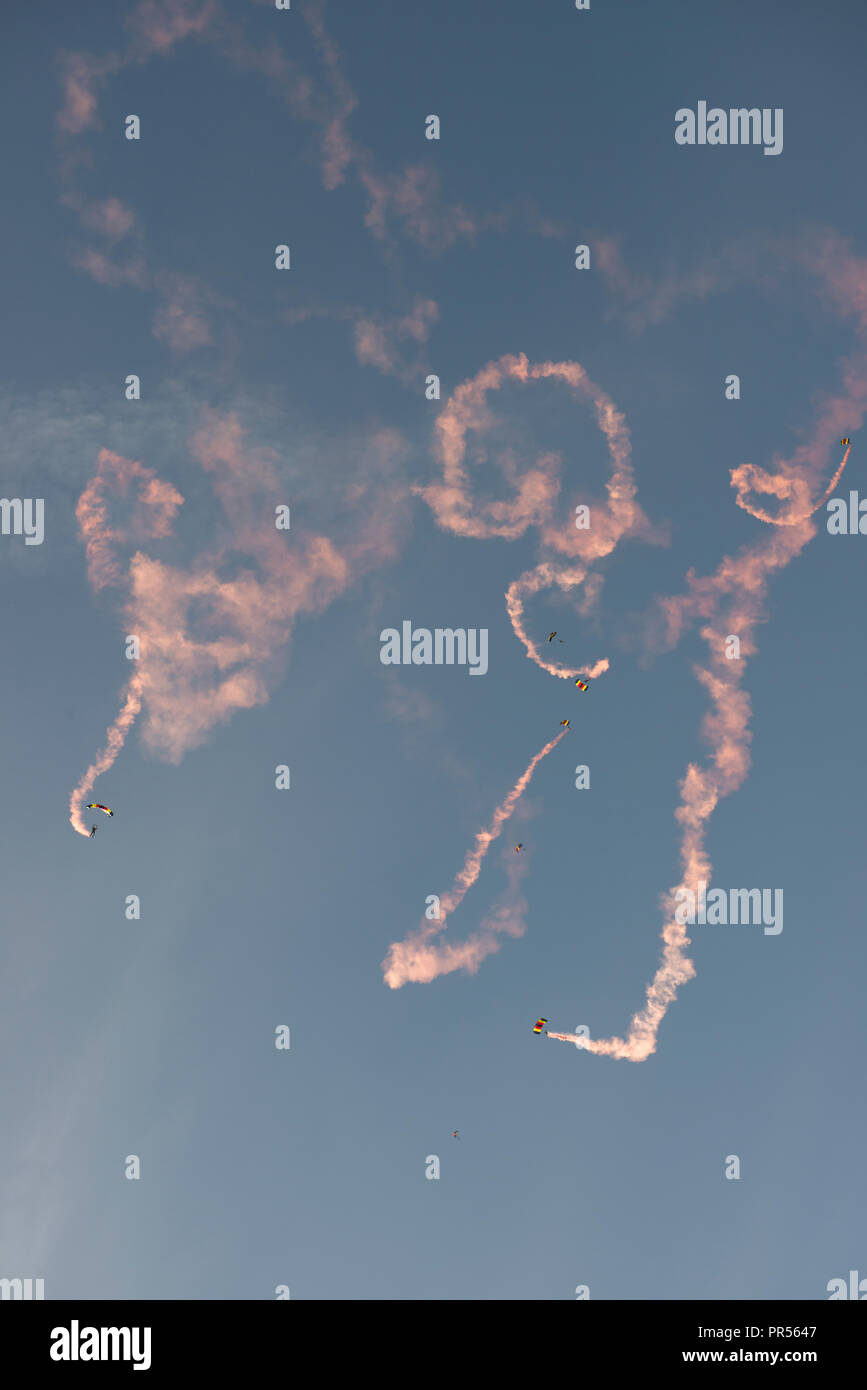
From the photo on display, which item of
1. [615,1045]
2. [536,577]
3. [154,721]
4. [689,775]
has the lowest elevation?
[615,1045]

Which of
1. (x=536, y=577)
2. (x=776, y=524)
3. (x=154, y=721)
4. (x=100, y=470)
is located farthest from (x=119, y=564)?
(x=776, y=524)
